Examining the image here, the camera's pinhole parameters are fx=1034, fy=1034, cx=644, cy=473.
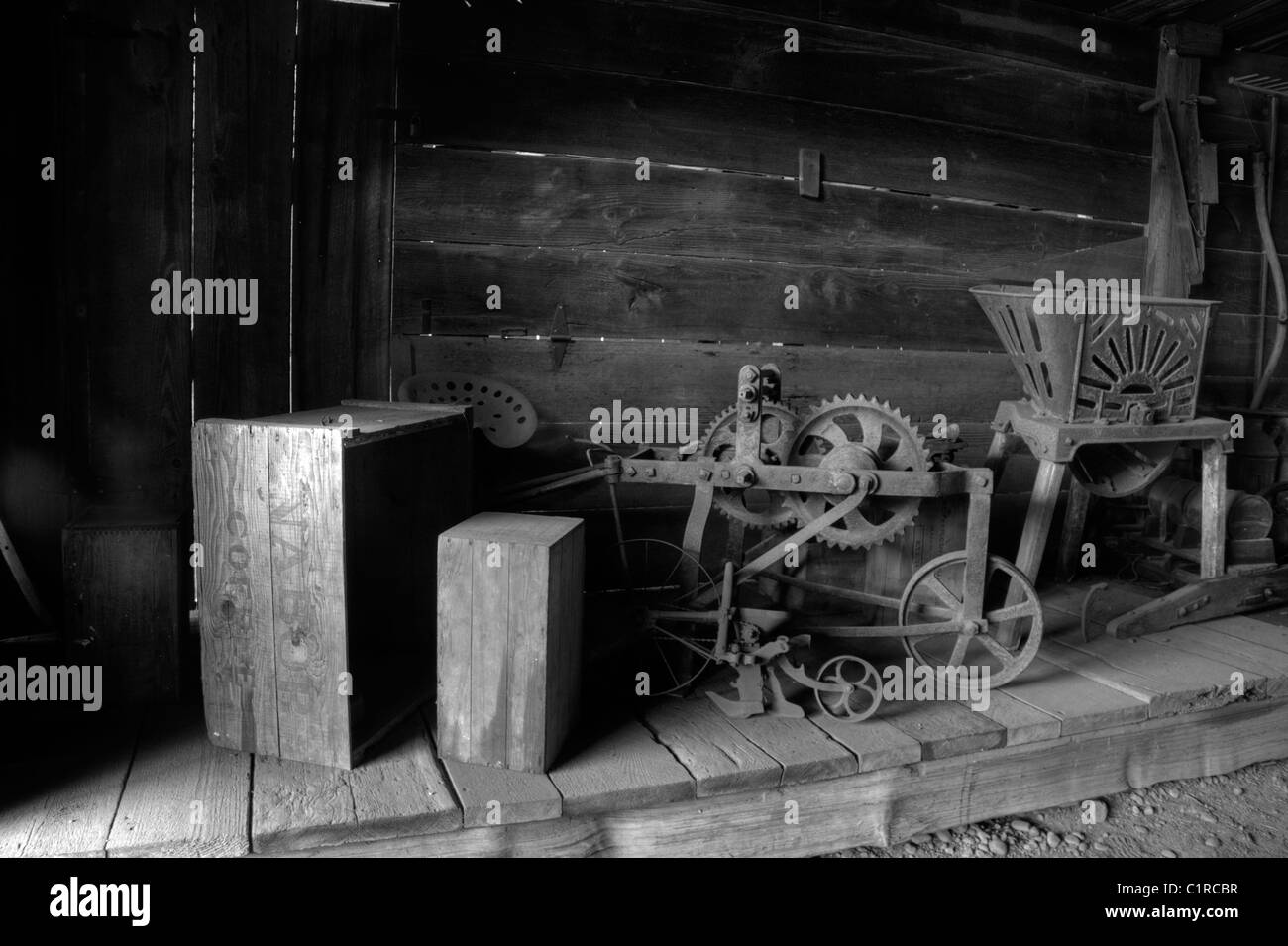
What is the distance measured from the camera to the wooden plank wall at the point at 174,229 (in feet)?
10.4

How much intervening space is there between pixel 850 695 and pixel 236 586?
1.90 metres

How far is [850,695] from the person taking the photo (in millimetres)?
3352

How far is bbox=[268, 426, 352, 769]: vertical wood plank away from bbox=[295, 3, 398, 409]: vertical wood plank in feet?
2.90

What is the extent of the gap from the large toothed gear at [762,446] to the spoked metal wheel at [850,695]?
1.64 ft

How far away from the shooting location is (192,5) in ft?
10.6

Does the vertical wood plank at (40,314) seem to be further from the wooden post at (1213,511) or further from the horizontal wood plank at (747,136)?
the wooden post at (1213,511)

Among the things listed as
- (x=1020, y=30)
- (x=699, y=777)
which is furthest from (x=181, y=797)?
(x=1020, y=30)

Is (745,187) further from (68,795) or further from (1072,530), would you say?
(68,795)

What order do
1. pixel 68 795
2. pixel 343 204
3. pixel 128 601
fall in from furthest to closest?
pixel 343 204, pixel 128 601, pixel 68 795

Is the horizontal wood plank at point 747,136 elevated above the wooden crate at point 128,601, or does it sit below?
above

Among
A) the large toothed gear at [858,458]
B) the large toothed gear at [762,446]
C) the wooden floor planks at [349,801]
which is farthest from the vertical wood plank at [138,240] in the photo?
the large toothed gear at [858,458]

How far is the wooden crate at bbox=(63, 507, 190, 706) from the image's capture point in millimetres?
3000

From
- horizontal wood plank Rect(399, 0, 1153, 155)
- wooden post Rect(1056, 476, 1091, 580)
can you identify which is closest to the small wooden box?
horizontal wood plank Rect(399, 0, 1153, 155)
